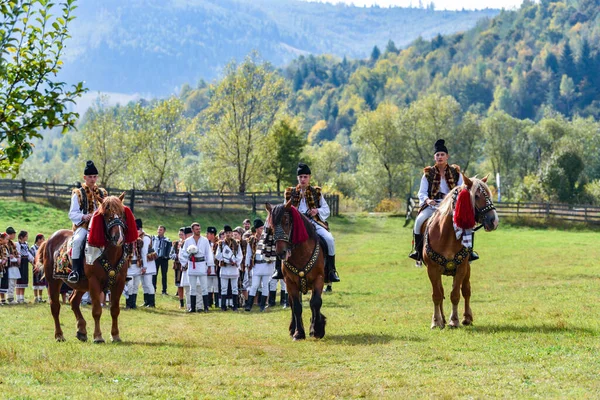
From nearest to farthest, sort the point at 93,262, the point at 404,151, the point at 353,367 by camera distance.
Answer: the point at 353,367 < the point at 93,262 < the point at 404,151

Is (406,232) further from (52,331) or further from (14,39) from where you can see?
(14,39)

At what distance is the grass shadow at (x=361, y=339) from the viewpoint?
14000 millimetres

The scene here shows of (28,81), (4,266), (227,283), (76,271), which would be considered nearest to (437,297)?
(76,271)

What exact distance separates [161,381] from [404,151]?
8874cm

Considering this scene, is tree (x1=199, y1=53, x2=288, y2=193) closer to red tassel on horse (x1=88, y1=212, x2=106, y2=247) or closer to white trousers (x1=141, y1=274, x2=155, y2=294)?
white trousers (x1=141, y1=274, x2=155, y2=294)

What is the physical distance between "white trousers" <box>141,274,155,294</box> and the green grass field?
68 cm

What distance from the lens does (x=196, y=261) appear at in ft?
75.5

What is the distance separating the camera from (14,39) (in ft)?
34.6

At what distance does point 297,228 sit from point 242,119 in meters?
57.7

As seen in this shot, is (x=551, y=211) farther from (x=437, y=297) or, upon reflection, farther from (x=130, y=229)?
(x=130, y=229)

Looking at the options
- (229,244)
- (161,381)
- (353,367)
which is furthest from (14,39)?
(229,244)

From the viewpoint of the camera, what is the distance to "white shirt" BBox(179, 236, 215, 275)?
2300 cm

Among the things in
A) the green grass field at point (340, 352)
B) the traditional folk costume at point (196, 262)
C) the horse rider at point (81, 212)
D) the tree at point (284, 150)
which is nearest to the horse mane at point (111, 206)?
the horse rider at point (81, 212)

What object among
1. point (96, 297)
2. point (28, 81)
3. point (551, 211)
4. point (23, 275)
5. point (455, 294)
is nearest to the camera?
point (28, 81)
